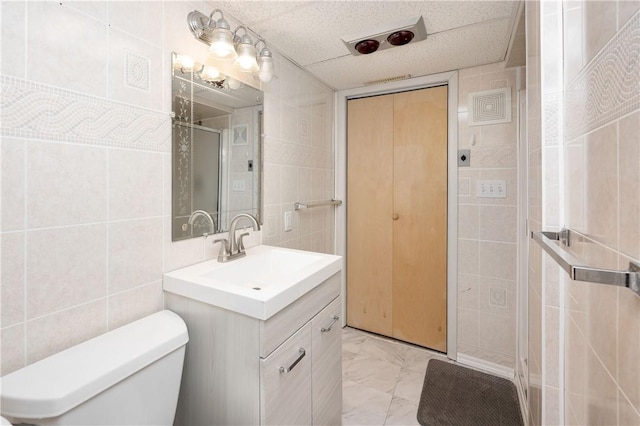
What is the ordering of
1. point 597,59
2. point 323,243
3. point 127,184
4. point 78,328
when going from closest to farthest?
point 597,59 < point 78,328 < point 127,184 < point 323,243

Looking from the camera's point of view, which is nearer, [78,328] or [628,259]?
[628,259]

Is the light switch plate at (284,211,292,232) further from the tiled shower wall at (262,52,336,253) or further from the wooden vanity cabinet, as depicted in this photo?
the wooden vanity cabinet

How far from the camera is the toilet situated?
26.1 inches

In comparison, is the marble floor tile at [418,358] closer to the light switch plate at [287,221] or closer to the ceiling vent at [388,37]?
the light switch plate at [287,221]

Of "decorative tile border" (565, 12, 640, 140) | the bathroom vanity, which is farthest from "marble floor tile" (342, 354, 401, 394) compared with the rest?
"decorative tile border" (565, 12, 640, 140)

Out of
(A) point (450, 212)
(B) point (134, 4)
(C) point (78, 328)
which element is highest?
(B) point (134, 4)

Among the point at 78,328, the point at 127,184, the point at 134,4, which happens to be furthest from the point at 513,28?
the point at 78,328

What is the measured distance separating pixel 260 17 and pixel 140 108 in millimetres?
787

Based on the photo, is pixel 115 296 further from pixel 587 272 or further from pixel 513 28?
pixel 513 28

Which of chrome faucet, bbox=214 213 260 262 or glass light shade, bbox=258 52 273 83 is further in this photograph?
glass light shade, bbox=258 52 273 83

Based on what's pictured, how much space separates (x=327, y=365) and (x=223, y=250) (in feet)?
2.29

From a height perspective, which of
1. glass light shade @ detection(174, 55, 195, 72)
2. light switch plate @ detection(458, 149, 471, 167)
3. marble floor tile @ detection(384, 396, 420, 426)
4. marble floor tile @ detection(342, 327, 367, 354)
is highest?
glass light shade @ detection(174, 55, 195, 72)

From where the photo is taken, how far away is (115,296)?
3.24 ft

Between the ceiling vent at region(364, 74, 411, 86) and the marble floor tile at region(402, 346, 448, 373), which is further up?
the ceiling vent at region(364, 74, 411, 86)
